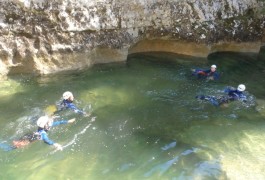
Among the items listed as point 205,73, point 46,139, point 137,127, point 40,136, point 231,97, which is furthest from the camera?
point 205,73

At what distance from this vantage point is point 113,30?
517 inches

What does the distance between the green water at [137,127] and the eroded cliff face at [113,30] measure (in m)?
0.65

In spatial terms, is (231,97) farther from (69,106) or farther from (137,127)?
(69,106)

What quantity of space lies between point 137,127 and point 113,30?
15.5 ft

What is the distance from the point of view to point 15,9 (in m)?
11.7

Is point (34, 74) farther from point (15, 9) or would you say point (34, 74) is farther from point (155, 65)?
point (155, 65)

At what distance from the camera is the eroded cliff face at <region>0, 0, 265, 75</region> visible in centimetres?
1188

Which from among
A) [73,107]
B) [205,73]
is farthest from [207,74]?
[73,107]

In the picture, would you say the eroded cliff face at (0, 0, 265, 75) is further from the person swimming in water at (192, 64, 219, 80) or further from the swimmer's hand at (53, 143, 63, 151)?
the swimmer's hand at (53, 143, 63, 151)

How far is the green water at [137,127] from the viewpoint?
8438 mm

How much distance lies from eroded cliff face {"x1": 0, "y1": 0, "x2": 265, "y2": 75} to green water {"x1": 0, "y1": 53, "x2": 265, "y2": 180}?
654 millimetres

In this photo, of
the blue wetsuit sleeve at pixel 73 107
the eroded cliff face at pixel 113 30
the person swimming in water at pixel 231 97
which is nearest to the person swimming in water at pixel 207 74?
the person swimming in water at pixel 231 97

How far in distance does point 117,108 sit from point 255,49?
8.38m

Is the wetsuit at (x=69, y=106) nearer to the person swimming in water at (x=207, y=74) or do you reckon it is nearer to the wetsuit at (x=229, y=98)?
the wetsuit at (x=229, y=98)
